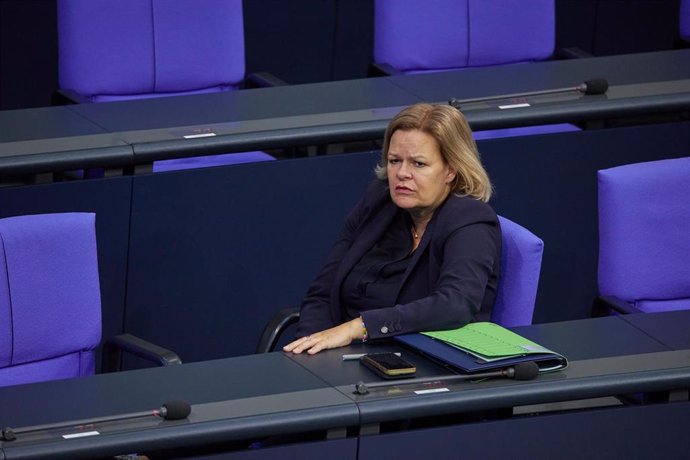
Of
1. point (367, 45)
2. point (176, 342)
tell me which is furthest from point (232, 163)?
point (367, 45)

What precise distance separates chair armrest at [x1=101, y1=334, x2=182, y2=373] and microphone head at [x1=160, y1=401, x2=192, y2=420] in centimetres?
59

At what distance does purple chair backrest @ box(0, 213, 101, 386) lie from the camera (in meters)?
3.30

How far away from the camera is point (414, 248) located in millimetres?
3395

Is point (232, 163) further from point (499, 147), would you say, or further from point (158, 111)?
point (499, 147)

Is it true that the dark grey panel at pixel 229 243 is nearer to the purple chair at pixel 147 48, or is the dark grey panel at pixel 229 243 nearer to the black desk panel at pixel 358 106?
the black desk panel at pixel 358 106

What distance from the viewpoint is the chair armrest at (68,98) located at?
4.52 metres

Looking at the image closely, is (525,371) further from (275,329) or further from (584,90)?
(584,90)

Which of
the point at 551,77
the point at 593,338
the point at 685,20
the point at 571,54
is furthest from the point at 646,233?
the point at 685,20

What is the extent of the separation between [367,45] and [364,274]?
2765mm

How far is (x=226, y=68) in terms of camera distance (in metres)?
4.82

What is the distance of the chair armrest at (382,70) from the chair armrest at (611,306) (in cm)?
144

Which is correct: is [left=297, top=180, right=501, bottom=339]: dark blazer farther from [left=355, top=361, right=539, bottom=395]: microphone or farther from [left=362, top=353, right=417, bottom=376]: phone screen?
[left=355, top=361, right=539, bottom=395]: microphone

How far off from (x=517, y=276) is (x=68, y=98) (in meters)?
1.87

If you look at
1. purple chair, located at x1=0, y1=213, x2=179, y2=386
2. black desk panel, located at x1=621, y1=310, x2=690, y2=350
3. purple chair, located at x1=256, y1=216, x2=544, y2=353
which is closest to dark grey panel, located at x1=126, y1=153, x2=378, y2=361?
purple chair, located at x1=0, y1=213, x2=179, y2=386
